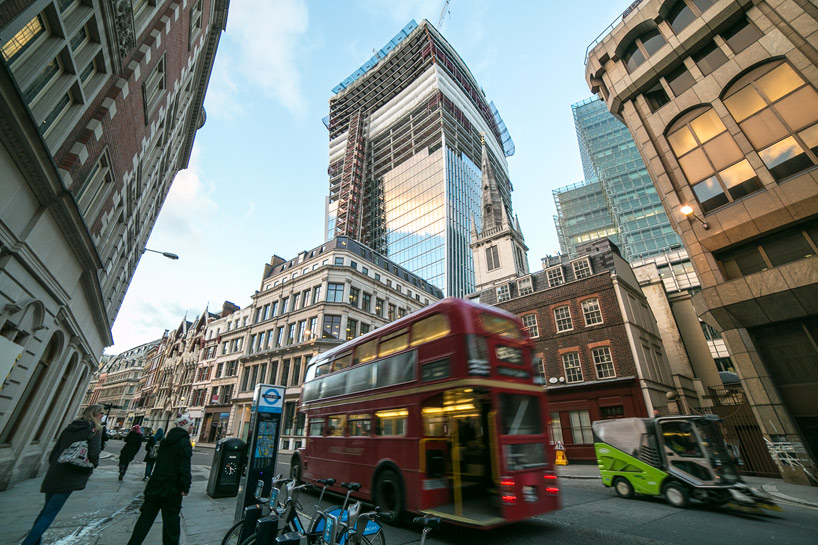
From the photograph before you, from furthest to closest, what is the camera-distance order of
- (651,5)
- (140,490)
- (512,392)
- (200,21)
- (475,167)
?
(475,167), (651,5), (200,21), (140,490), (512,392)

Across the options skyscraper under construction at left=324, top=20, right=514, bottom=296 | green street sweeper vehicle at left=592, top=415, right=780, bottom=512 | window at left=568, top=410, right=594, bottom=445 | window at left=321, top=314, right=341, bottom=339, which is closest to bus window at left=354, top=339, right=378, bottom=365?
green street sweeper vehicle at left=592, top=415, right=780, bottom=512

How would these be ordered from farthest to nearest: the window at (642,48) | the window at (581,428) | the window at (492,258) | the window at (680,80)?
the window at (492,258)
the window at (581,428)
the window at (642,48)
the window at (680,80)

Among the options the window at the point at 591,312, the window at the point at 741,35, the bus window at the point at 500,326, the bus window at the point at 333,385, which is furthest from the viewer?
the window at the point at 591,312

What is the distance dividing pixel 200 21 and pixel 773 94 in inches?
1012

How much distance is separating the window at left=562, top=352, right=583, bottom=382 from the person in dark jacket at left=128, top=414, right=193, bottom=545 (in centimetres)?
2218

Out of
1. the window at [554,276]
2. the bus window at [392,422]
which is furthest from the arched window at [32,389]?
the window at [554,276]

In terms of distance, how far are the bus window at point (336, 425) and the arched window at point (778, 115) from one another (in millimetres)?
18167

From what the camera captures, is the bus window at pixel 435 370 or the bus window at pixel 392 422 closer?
the bus window at pixel 435 370

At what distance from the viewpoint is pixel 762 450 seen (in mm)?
14062

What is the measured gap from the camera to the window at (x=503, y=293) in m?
27.3

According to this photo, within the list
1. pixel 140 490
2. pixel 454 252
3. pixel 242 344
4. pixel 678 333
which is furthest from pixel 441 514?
pixel 454 252

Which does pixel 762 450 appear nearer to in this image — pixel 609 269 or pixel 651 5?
pixel 609 269

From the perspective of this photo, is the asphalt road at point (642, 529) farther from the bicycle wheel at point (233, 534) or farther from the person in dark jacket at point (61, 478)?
the person in dark jacket at point (61, 478)

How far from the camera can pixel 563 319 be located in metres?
23.3
